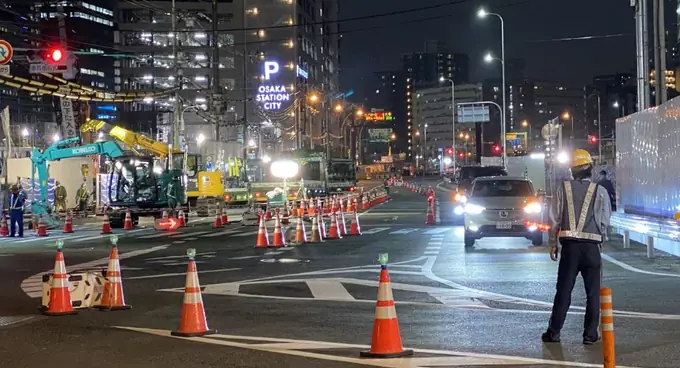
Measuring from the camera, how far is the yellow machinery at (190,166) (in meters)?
37.8

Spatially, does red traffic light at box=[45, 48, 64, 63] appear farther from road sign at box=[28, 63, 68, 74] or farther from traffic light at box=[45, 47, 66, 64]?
road sign at box=[28, 63, 68, 74]

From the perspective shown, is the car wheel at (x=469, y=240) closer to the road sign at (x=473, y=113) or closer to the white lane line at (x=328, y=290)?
the white lane line at (x=328, y=290)

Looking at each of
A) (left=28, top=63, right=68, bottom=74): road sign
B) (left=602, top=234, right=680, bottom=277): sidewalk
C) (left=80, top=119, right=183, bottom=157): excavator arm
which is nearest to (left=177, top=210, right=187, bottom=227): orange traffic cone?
(left=80, top=119, right=183, bottom=157): excavator arm

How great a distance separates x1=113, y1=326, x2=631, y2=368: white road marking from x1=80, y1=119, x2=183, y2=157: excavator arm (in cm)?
2830

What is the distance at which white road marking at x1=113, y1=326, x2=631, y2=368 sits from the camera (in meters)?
8.27

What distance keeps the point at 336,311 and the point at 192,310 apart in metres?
2.43

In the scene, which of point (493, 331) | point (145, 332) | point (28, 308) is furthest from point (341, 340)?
point (28, 308)

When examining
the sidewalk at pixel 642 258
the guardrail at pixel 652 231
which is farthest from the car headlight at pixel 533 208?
the guardrail at pixel 652 231

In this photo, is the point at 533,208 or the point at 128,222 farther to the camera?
the point at 128,222

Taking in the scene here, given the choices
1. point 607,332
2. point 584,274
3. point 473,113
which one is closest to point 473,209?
point 584,274

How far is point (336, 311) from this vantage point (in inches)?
467

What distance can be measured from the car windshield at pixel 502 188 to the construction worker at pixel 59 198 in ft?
83.1

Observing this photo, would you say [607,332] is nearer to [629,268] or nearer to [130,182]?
[629,268]

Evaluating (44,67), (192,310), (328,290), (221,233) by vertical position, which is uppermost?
(44,67)
